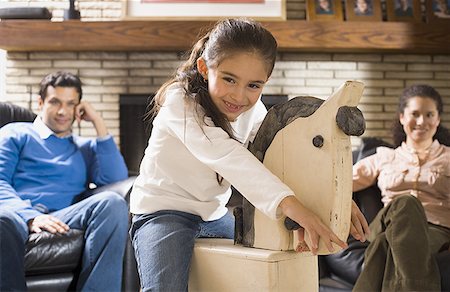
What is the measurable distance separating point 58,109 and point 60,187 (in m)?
0.35

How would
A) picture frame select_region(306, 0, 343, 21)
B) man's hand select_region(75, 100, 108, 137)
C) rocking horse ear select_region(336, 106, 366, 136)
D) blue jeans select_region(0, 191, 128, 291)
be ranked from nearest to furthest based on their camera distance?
rocking horse ear select_region(336, 106, 366, 136) < blue jeans select_region(0, 191, 128, 291) < man's hand select_region(75, 100, 108, 137) < picture frame select_region(306, 0, 343, 21)

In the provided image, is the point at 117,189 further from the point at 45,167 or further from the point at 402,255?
the point at 402,255

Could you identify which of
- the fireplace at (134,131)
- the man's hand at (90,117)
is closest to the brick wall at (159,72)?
the fireplace at (134,131)

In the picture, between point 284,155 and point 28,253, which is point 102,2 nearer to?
point 28,253

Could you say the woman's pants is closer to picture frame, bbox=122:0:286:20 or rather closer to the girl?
Answer: the girl

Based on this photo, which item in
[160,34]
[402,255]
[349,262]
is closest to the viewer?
[402,255]

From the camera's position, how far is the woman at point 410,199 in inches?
97.3

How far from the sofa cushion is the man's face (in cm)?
60

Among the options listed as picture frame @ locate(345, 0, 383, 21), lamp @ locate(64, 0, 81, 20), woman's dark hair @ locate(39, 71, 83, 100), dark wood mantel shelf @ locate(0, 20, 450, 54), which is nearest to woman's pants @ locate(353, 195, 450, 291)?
woman's dark hair @ locate(39, 71, 83, 100)

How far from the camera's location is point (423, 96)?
312 centimetres

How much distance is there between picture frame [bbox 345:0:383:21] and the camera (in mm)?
4793

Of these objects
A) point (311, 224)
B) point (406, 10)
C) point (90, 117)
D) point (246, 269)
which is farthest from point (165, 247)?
point (406, 10)

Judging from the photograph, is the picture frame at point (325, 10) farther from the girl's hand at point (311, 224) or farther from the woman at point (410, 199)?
the girl's hand at point (311, 224)

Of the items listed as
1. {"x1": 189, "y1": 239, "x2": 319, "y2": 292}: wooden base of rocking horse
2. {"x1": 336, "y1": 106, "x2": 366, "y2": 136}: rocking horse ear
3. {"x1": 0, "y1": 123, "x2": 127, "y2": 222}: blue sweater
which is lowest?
{"x1": 189, "y1": 239, "x2": 319, "y2": 292}: wooden base of rocking horse
